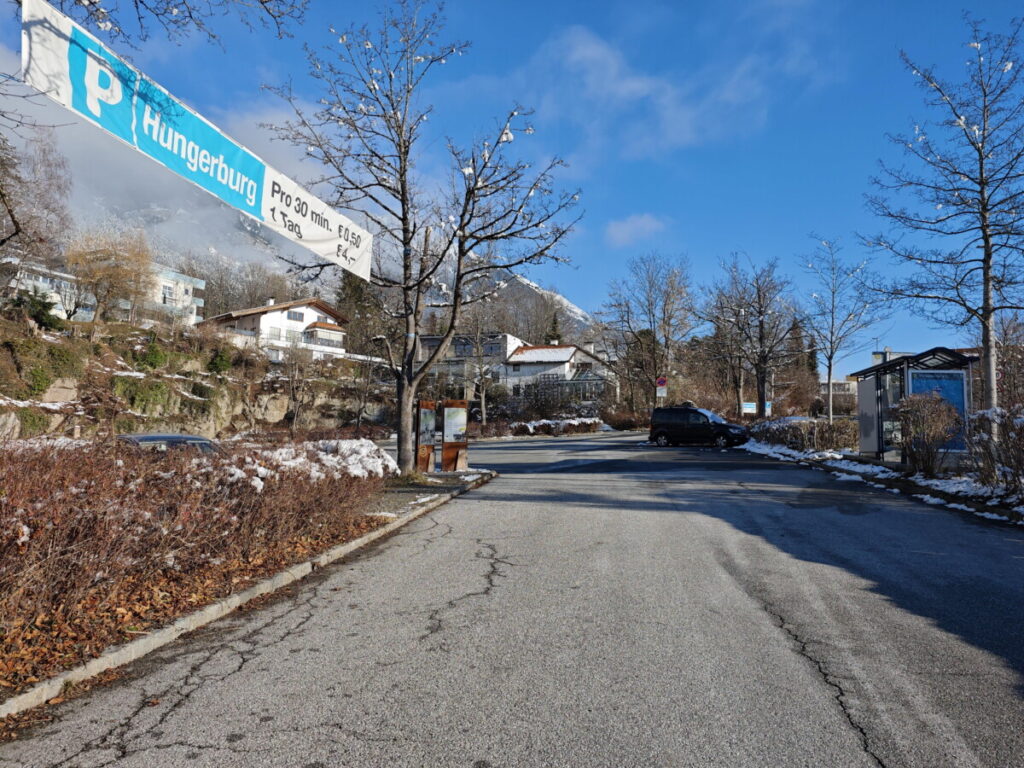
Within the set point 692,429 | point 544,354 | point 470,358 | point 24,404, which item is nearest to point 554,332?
point 544,354

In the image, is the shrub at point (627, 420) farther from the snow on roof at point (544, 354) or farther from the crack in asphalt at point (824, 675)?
the crack in asphalt at point (824, 675)

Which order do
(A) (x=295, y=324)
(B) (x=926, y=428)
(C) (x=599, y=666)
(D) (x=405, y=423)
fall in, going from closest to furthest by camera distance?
1. (C) (x=599, y=666)
2. (B) (x=926, y=428)
3. (D) (x=405, y=423)
4. (A) (x=295, y=324)

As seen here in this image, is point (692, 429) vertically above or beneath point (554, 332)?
beneath

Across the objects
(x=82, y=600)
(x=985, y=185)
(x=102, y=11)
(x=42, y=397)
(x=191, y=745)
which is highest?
(x=985, y=185)

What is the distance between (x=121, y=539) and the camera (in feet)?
15.6

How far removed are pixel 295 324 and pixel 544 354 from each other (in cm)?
2672

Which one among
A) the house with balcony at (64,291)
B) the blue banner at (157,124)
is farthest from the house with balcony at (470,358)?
the blue banner at (157,124)

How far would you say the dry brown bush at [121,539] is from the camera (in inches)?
159

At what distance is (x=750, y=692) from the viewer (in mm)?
3785

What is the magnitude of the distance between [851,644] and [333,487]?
20.1ft

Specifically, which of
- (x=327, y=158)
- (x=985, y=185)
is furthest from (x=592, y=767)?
(x=985, y=185)

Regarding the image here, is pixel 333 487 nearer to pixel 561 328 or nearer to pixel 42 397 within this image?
pixel 42 397

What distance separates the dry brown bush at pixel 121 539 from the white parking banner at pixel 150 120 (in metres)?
2.46

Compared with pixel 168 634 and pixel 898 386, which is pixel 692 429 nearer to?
pixel 898 386
